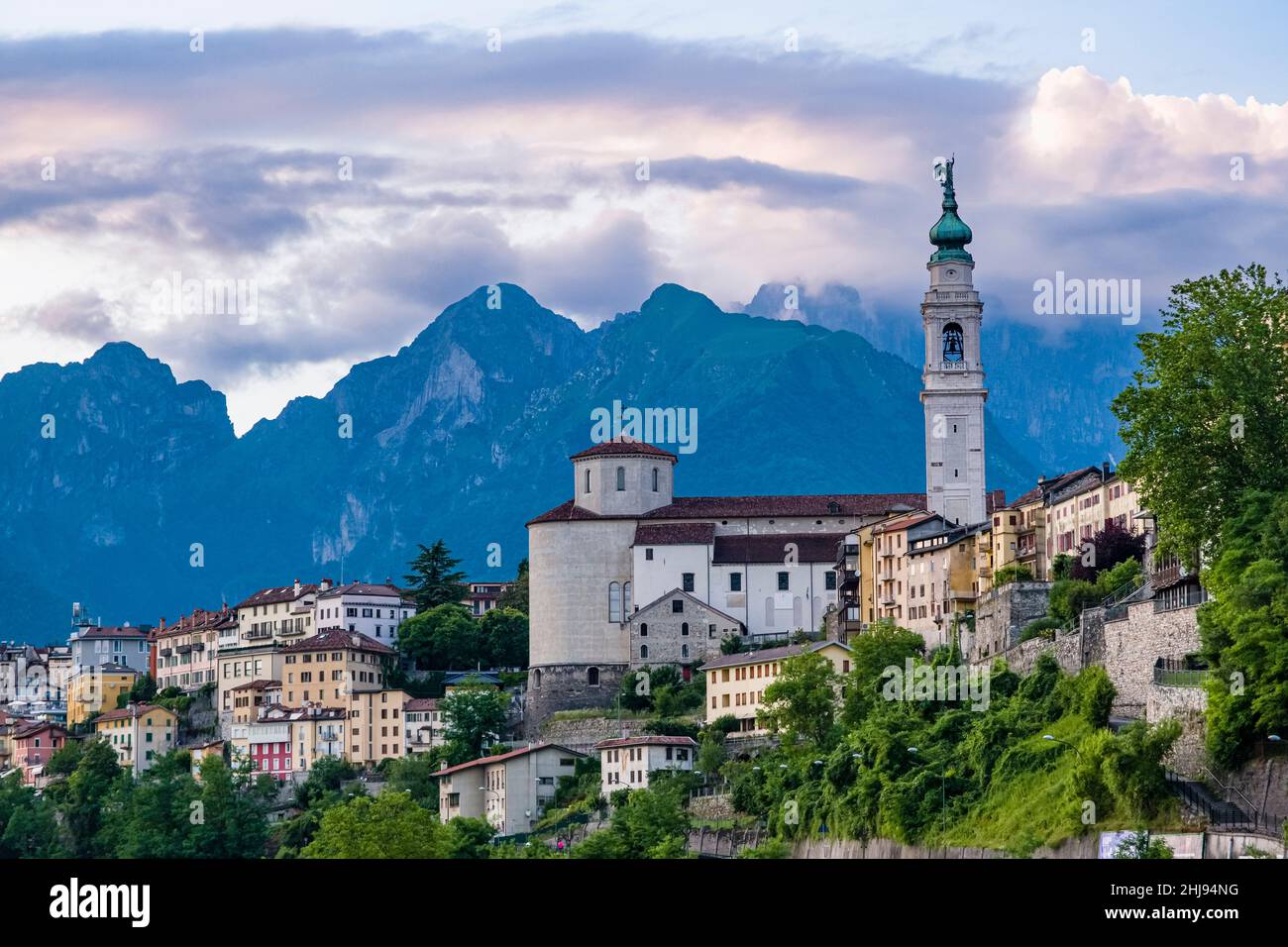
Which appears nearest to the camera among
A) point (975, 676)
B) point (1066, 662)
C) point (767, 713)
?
point (1066, 662)

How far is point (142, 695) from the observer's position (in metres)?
154

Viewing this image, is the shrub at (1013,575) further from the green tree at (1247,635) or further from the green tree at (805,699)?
the green tree at (1247,635)

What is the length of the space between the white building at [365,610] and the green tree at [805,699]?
164 feet

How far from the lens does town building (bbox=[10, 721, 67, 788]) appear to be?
15025 cm

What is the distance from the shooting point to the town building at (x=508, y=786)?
104 meters

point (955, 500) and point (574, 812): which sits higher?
point (955, 500)

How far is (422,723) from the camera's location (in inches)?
5000

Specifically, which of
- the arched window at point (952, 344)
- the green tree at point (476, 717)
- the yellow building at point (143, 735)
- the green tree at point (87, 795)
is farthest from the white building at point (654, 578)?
the yellow building at point (143, 735)

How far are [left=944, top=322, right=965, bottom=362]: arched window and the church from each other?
0.21ft
